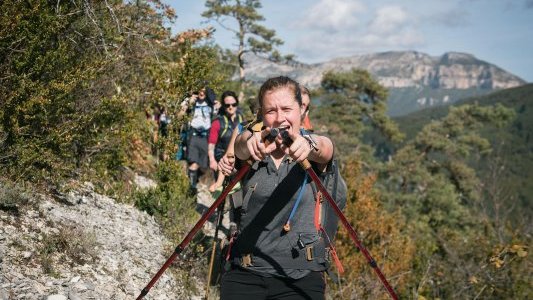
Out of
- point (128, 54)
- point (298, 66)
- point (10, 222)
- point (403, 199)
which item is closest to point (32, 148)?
point (10, 222)

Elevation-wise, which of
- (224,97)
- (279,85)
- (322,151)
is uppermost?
(224,97)

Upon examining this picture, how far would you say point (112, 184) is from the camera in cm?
726

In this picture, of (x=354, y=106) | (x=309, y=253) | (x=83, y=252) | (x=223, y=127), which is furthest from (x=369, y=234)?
(x=354, y=106)

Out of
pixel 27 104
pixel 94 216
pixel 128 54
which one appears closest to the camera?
pixel 27 104

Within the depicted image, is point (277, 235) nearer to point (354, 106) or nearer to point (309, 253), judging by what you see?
point (309, 253)

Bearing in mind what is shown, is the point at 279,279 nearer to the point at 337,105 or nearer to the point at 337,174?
the point at 337,174

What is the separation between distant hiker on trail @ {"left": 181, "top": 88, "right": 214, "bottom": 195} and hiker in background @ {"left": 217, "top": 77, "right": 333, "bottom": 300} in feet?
17.8

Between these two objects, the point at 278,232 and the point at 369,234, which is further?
the point at 369,234

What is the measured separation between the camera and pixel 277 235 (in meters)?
2.79

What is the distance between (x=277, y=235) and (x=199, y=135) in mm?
5925

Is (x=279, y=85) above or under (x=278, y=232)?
above

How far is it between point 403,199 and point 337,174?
33.2 metres

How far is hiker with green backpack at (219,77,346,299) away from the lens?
8.99ft

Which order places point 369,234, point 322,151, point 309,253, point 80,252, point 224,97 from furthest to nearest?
point 369,234
point 224,97
point 80,252
point 309,253
point 322,151
